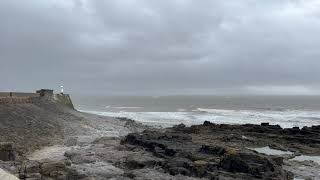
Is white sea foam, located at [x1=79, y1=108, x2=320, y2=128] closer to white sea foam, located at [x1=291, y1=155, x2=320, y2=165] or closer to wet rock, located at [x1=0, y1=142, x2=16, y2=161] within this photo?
white sea foam, located at [x1=291, y1=155, x2=320, y2=165]

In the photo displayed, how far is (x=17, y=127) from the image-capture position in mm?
31938

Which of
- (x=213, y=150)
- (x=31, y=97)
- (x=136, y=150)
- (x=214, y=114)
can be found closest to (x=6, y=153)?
(x=136, y=150)

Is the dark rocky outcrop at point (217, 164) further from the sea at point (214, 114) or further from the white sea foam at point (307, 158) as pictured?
the sea at point (214, 114)

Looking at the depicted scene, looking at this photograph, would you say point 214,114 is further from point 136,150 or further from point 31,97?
point 136,150

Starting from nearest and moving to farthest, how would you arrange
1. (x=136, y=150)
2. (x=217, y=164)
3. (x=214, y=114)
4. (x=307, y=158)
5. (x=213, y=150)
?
(x=217, y=164) → (x=213, y=150) → (x=136, y=150) → (x=307, y=158) → (x=214, y=114)

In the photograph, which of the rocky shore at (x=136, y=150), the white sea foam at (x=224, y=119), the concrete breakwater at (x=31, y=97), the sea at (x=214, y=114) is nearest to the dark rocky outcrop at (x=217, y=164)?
the rocky shore at (x=136, y=150)

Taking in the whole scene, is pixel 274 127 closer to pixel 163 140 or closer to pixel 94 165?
pixel 163 140

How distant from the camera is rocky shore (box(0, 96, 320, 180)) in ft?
67.6

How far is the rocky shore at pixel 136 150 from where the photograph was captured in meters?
20.6

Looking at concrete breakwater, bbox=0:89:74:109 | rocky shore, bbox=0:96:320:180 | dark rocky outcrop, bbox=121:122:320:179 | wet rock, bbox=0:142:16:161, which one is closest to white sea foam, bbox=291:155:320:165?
rocky shore, bbox=0:96:320:180

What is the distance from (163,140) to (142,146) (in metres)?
1.77

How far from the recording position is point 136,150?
1083 inches

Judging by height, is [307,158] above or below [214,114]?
below

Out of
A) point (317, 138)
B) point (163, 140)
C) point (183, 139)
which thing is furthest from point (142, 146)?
point (317, 138)
